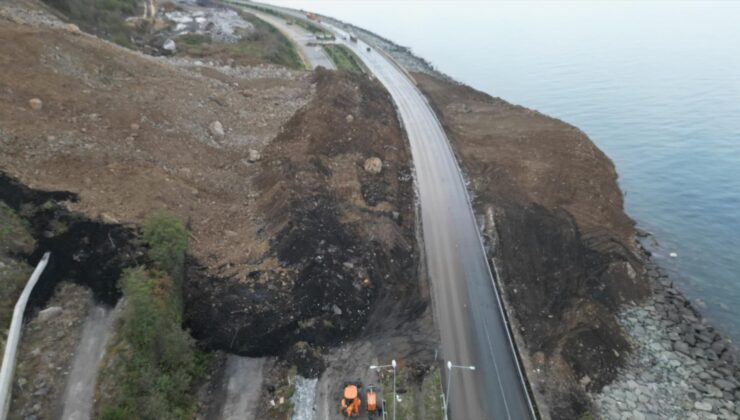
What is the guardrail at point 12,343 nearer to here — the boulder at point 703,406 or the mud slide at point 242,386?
the mud slide at point 242,386

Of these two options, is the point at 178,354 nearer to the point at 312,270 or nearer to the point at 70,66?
the point at 312,270

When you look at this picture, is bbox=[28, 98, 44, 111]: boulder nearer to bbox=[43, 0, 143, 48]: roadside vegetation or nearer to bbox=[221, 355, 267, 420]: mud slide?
bbox=[221, 355, 267, 420]: mud slide

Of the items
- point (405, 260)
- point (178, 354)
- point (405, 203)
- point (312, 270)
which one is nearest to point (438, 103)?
point (405, 203)

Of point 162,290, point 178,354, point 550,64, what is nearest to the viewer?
point 178,354

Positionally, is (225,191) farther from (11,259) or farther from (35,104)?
(11,259)

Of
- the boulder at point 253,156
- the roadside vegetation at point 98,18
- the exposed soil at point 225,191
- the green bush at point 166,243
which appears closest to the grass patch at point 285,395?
the exposed soil at point 225,191

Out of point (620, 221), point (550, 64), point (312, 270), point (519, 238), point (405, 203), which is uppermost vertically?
point (550, 64)

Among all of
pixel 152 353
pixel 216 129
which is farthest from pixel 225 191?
pixel 152 353
